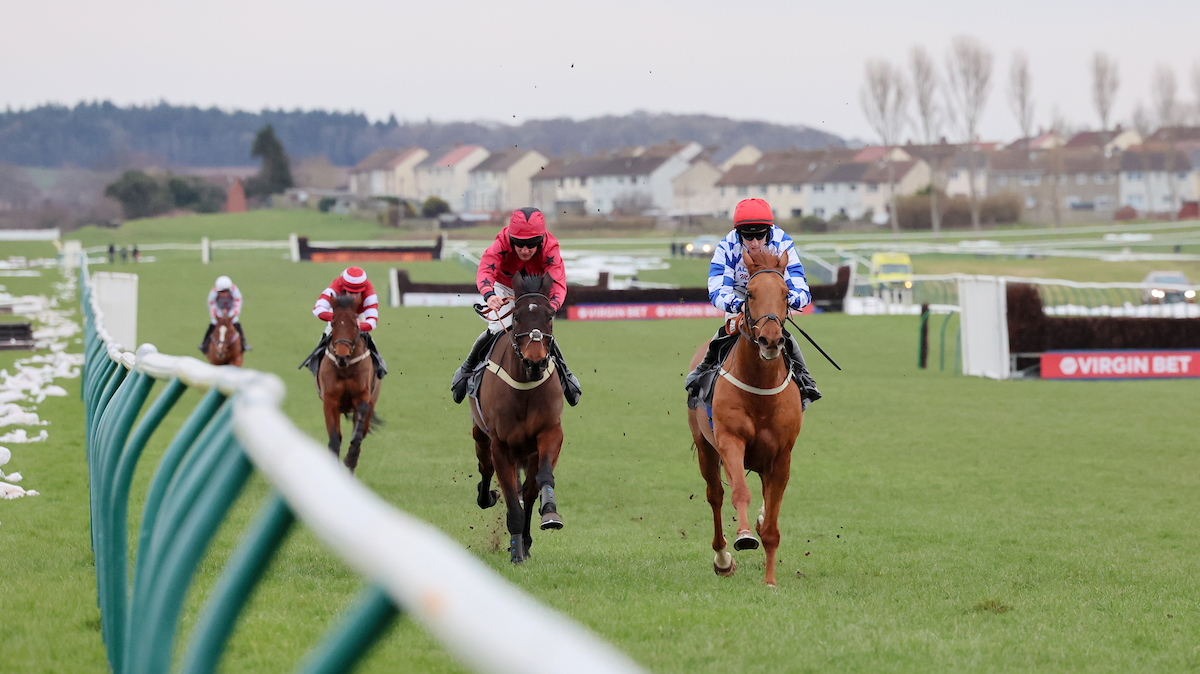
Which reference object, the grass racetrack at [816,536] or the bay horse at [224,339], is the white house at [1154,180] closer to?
the grass racetrack at [816,536]

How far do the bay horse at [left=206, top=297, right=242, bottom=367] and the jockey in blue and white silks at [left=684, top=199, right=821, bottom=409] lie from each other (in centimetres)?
981

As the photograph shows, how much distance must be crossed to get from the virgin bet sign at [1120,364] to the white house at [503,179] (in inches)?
3920

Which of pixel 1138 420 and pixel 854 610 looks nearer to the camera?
pixel 854 610

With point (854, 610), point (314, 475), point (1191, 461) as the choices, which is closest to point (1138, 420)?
point (1191, 461)

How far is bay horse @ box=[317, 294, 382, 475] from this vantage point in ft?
35.1

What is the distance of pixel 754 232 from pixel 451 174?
12587 cm

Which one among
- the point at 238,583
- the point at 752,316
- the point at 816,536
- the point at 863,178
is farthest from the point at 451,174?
the point at 238,583

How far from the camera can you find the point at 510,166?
120 m

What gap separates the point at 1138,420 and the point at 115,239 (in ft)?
215

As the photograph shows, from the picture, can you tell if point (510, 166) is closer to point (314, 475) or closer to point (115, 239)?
point (115, 239)

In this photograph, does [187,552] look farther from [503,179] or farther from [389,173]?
[389,173]

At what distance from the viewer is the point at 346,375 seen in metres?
10.9

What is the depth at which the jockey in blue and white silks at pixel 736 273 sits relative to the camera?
6855mm

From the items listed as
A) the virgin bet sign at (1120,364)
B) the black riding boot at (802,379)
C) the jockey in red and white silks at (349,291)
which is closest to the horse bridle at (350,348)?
the jockey in red and white silks at (349,291)
